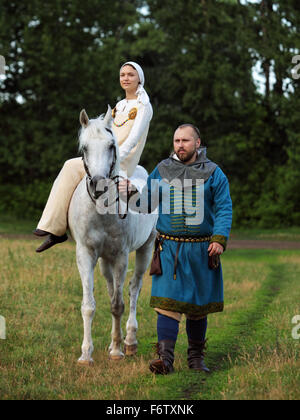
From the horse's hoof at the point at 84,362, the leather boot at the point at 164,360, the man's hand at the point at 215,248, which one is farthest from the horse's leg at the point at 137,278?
the man's hand at the point at 215,248

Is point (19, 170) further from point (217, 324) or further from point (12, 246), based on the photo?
point (217, 324)

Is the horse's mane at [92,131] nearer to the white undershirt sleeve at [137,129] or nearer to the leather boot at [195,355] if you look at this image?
the white undershirt sleeve at [137,129]

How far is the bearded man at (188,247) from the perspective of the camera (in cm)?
581

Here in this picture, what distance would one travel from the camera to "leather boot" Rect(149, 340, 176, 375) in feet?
18.9

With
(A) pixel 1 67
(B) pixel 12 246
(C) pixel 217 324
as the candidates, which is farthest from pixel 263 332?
(A) pixel 1 67

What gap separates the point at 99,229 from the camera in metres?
6.56

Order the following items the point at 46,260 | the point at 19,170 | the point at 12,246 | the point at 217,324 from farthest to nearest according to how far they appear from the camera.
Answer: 1. the point at 19,170
2. the point at 12,246
3. the point at 46,260
4. the point at 217,324

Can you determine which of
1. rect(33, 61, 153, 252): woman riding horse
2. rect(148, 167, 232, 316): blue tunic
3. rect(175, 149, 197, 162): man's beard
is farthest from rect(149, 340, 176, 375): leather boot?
rect(33, 61, 153, 252): woman riding horse

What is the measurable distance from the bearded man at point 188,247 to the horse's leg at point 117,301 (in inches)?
33.5

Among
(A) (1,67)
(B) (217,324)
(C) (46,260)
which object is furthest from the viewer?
(A) (1,67)

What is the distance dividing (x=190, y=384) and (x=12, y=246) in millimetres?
11854

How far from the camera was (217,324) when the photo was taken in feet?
29.4

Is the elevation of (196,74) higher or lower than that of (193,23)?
lower

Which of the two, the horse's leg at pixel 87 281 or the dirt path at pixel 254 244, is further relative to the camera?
the dirt path at pixel 254 244
